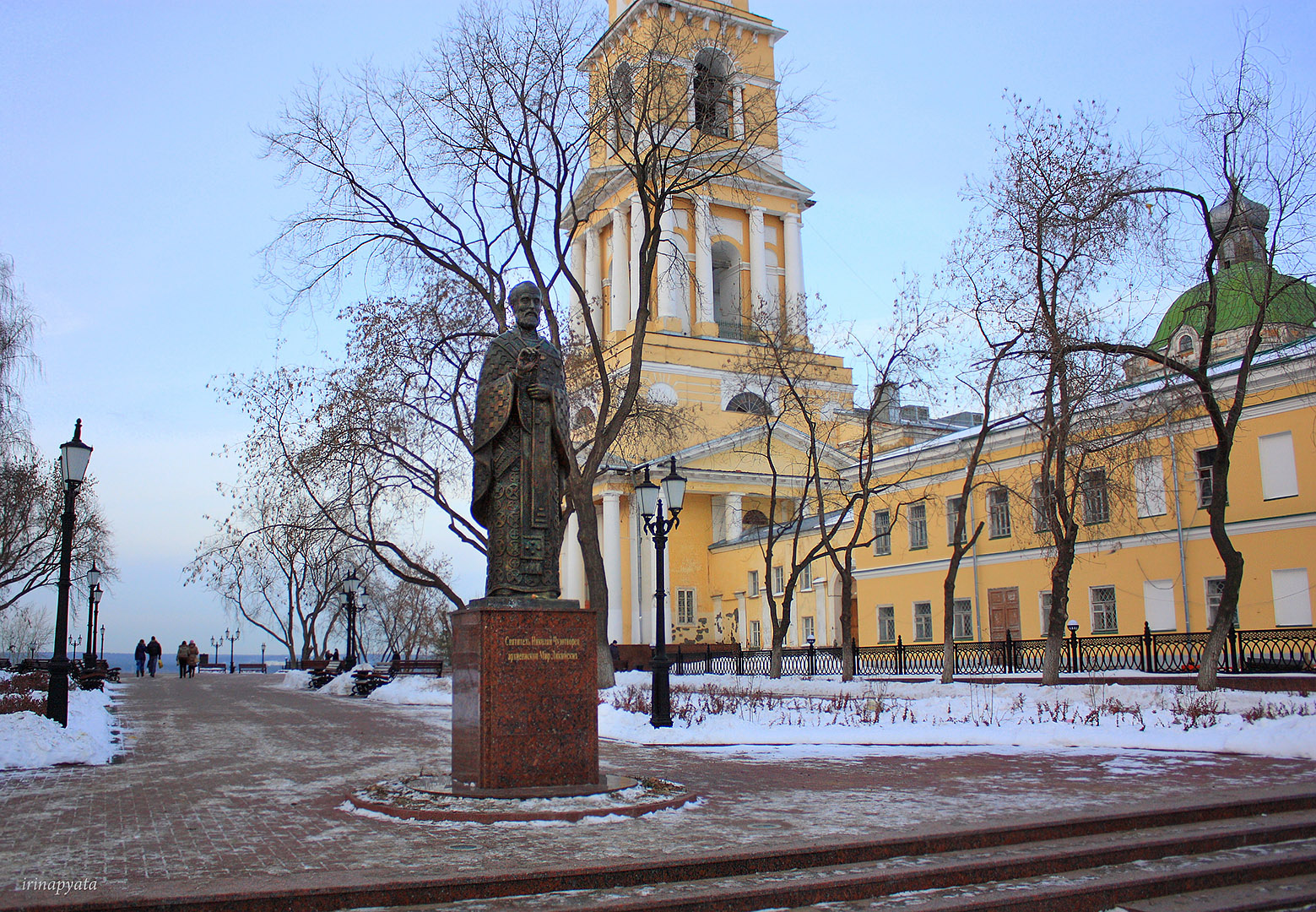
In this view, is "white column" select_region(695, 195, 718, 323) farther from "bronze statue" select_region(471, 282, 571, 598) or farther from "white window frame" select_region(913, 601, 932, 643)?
"bronze statue" select_region(471, 282, 571, 598)

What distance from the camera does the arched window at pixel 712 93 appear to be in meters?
27.2

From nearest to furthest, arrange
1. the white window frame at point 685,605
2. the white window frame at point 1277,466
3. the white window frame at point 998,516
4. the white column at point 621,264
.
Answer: the white window frame at point 1277,466
the white window frame at point 998,516
the white window frame at point 685,605
the white column at point 621,264

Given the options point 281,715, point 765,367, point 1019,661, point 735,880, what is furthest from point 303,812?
point 765,367

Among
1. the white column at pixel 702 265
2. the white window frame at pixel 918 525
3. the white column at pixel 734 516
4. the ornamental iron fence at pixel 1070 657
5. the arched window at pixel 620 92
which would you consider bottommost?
the ornamental iron fence at pixel 1070 657

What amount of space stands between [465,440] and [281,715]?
21.9ft

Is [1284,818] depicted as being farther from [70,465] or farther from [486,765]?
[70,465]

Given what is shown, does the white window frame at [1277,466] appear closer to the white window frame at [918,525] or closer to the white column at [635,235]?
the white window frame at [918,525]

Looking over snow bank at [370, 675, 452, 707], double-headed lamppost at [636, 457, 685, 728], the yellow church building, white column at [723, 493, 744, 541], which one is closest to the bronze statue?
double-headed lamppost at [636, 457, 685, 728]

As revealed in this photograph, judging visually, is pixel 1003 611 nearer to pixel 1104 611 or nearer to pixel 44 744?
pixel 1104 611

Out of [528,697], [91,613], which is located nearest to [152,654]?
[91,613]

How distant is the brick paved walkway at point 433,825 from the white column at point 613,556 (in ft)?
96.0

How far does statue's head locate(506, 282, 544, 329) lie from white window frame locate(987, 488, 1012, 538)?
24.8 m

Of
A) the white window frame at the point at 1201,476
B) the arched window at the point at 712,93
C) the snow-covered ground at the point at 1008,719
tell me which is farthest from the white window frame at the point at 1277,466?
the arched window at the point at 712,93

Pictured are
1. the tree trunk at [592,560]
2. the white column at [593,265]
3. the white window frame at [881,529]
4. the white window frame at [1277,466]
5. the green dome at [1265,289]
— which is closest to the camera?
the green dome at [1265,289]
